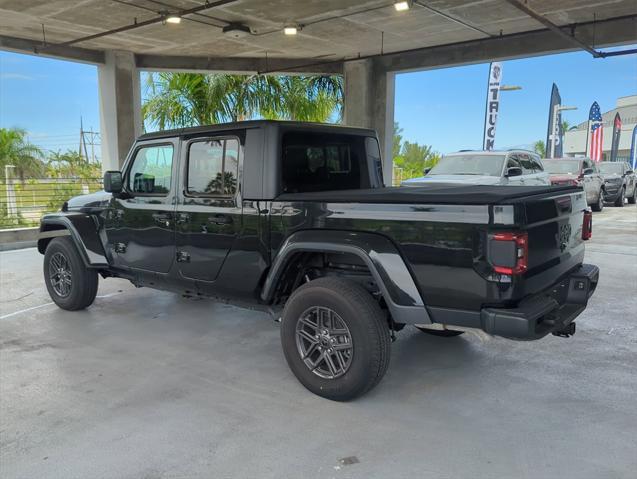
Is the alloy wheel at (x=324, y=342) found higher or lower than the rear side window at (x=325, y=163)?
lower

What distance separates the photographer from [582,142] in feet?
178

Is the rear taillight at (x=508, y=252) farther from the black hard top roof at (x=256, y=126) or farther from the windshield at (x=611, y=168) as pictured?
the windshield at (x=611, y=168)

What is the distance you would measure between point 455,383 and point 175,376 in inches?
77.5

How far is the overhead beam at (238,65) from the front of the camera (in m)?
13.1

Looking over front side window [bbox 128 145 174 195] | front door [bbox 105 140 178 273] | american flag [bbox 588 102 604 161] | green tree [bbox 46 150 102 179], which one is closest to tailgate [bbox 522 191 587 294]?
front door [bbox 105 140 178 273]

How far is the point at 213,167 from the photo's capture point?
13.4 feet

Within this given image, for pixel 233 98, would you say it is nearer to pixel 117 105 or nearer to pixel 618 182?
pixel 117 105

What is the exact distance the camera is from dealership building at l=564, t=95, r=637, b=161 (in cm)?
5308

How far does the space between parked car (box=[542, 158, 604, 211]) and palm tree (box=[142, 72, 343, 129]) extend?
6.57m

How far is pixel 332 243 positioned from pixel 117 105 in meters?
11.0

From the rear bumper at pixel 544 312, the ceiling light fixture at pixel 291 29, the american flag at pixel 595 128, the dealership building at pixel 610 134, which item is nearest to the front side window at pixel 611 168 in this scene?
the ceiling light fixture at pixel 291 29

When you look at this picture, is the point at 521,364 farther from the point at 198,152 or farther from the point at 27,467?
the point at 27,467

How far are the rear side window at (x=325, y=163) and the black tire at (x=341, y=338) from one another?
884mm

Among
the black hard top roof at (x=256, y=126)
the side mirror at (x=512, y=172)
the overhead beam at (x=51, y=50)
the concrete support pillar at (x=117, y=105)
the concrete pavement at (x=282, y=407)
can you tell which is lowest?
the concrete pavement at (x=282, y=407)
